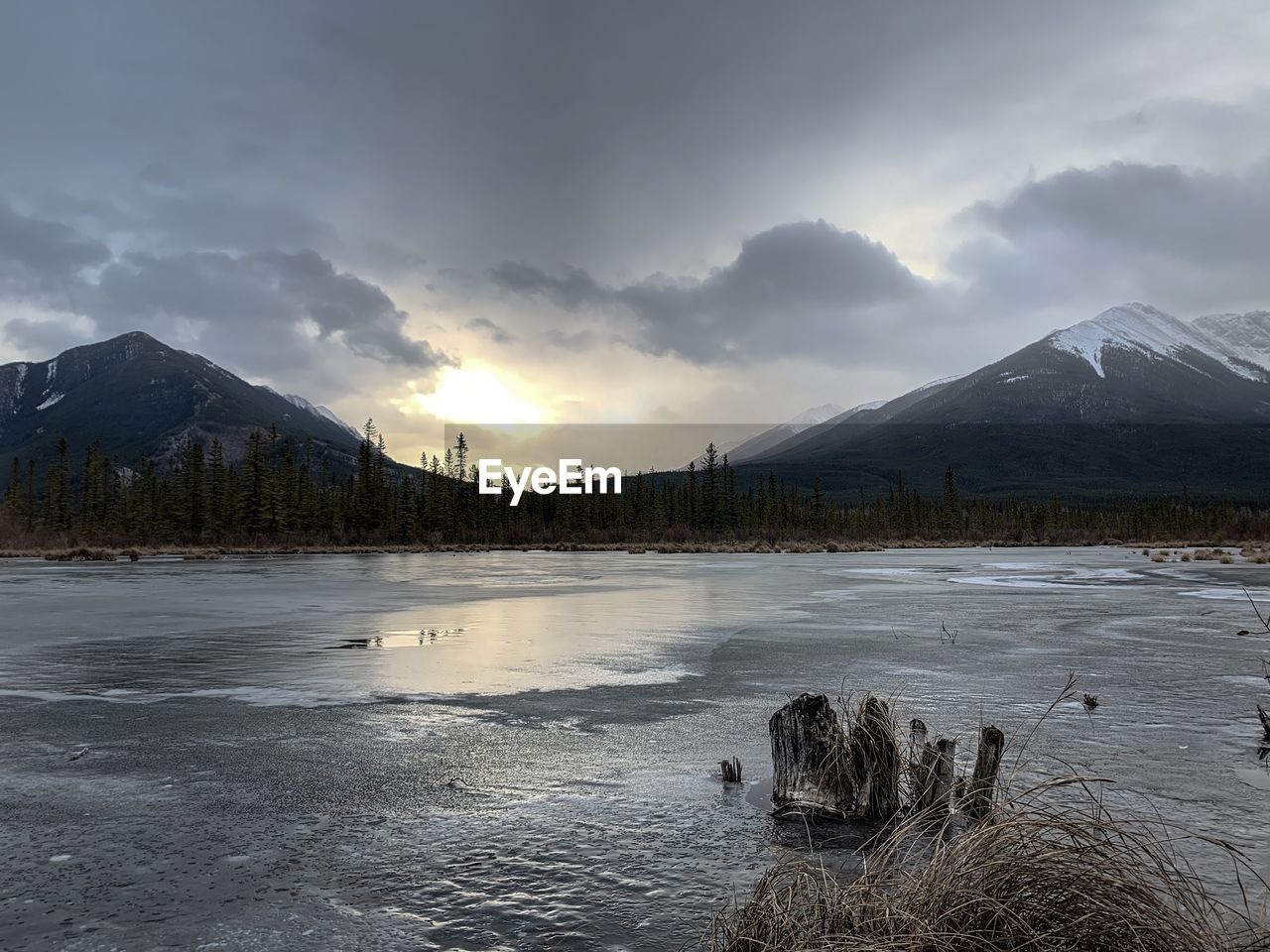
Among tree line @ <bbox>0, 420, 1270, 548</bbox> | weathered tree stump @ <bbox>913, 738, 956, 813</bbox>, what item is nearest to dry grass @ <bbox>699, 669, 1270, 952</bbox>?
weathered tree stump @ <bbox>913, 738, 956, 813</bbox>

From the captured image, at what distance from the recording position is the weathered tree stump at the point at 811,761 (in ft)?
24.4

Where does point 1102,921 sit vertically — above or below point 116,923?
above

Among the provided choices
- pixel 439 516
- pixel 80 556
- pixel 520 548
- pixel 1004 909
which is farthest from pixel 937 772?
pixel 439 516

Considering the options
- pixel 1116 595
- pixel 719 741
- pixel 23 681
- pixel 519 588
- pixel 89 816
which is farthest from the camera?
pixel 519 588

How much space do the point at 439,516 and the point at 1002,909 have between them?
447 ft

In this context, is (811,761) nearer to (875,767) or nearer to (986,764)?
(875,767)

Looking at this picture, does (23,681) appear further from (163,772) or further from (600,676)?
(600,676)

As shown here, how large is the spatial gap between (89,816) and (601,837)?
417 centimetres

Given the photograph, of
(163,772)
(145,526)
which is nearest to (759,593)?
(163,772)

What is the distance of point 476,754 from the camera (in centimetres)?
905

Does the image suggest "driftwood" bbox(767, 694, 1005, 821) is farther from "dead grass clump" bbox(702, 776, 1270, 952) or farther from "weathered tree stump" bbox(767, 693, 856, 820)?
"dead grass clump" bbox(702, 776, 1270, 952)

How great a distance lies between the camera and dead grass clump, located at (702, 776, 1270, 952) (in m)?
3.93

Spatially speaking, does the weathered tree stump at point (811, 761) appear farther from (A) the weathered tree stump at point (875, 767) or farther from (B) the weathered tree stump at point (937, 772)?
(B) the weathered tree stump at point (937, 772)

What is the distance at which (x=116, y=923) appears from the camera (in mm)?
4996
